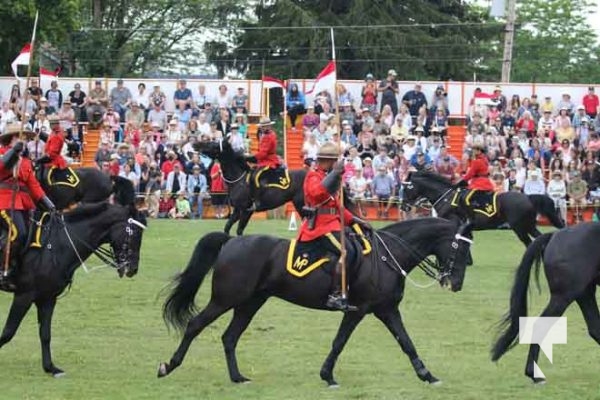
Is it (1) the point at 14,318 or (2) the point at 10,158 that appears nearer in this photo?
(1) the point at 14,318

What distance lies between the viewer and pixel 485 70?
49906 mm

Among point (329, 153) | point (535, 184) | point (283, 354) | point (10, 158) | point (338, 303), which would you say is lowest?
point (535, 184)

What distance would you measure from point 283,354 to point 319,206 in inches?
94.6

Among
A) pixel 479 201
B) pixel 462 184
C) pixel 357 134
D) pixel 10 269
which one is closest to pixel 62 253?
pixel 10 269

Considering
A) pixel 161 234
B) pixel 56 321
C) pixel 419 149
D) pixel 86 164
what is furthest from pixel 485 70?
pixel 56 321

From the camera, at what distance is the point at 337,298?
41.5 ft

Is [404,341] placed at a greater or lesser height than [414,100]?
lesser

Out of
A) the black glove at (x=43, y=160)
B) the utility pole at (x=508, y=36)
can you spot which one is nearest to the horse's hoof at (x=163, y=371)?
the black glove at (x=43, y=160)

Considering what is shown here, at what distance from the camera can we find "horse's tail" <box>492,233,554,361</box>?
42.5ft

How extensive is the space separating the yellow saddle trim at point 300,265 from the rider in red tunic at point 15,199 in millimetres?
2808

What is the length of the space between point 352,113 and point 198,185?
5.09 metres

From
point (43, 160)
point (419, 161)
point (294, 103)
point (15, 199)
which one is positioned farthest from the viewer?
point (294, 103)

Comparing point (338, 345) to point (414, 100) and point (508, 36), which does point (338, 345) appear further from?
point (508, 36)

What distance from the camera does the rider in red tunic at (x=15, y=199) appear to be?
1333 centimetres
